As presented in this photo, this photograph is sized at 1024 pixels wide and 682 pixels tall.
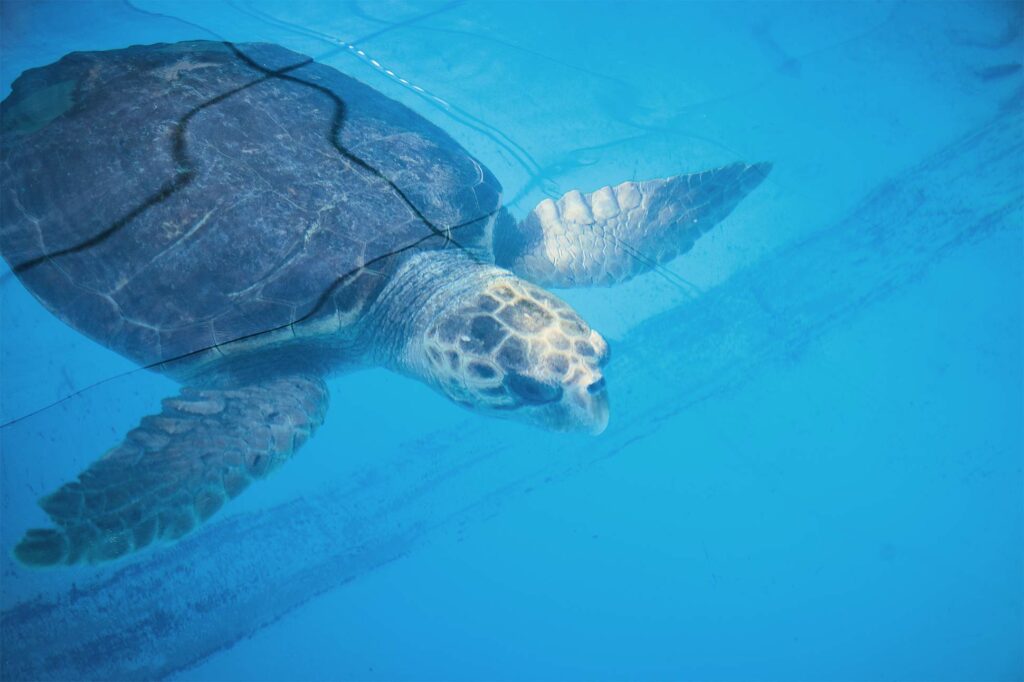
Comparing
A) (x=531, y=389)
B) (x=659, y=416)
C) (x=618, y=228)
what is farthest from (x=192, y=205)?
(x=659, y=416)

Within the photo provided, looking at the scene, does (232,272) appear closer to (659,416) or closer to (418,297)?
(418,297)

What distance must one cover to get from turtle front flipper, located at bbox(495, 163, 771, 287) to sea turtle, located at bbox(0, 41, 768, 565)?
0.54 meters

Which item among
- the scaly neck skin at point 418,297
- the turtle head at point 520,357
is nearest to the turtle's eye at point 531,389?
the turtle head at point 520,357

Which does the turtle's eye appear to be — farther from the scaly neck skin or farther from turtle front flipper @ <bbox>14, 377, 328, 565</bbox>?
turtle front flipper @ <bbox>14, 377, 328, 565</bbox>

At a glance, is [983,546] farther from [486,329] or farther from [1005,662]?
[486,329]

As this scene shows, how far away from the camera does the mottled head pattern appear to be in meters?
2.10

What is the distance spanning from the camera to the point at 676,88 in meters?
3.85

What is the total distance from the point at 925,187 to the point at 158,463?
481 centimetres

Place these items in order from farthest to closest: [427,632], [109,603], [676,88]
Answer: [676,88]
[427,632]
[109,603]

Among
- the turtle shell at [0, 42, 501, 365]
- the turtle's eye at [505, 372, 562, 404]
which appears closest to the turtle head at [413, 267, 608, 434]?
the turtle's eye at [505, 372, 562, 404]

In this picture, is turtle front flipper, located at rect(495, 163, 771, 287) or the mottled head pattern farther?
turtle front flipper, located at rect(495, 163, 771, 287)

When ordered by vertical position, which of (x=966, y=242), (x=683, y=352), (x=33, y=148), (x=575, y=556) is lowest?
(x=575, y=556)

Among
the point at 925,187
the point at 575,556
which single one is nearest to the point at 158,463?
the point at 575,556

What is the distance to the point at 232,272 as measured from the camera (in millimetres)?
2074
